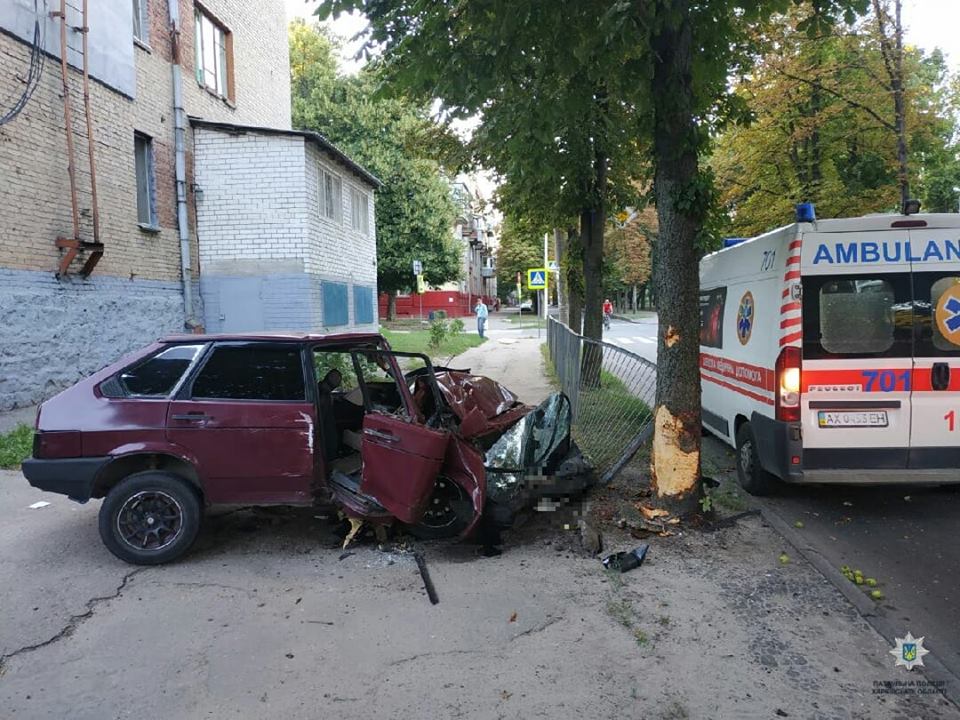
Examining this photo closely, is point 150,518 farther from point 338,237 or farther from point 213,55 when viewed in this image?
point 213,55

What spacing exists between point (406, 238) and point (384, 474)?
3052 centimetres

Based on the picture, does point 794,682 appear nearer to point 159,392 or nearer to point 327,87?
point 159,392

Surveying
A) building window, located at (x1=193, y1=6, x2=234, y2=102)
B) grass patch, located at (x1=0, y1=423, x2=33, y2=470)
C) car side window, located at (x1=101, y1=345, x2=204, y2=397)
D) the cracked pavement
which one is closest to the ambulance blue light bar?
the cracked pavement

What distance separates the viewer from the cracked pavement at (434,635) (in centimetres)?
305

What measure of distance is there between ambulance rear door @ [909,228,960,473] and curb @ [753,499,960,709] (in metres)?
1.14

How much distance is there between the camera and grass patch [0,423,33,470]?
7.09 m

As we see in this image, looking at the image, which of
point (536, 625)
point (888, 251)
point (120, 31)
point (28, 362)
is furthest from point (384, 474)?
point (120, 31)

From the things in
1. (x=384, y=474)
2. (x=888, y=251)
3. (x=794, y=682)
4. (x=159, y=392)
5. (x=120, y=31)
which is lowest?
(x=794, y=682)

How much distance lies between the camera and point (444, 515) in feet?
16.0

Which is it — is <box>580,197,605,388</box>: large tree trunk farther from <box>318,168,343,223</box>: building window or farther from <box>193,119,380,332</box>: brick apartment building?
<box>318,168,343,223</box>: building window

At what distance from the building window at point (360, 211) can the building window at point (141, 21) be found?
518 centimetres

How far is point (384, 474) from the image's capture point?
445cm

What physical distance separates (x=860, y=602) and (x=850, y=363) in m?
2.02

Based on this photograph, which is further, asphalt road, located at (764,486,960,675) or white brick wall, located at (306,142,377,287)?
white brick wall, located at (306,142,377,287)
